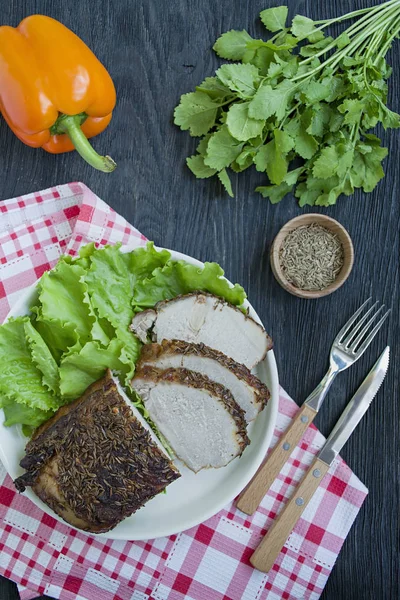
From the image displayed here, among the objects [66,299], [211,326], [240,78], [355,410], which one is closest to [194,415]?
[211,326]

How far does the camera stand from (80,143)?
2.66m

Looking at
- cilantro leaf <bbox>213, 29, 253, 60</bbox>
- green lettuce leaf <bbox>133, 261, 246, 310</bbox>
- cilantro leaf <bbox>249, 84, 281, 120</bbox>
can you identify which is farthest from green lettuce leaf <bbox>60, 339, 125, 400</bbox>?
cilantro leaf <bbox>213, 29, 253, 60</bbox>

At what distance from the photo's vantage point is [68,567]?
106 inches

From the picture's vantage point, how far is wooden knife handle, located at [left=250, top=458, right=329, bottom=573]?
2.73 meters

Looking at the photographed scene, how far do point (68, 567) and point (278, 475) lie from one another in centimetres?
103

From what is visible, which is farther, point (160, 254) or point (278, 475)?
point (278, 475)

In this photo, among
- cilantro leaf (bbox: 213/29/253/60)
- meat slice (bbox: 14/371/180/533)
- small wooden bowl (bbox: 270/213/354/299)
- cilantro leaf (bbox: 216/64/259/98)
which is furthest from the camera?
cilantro leaf (bbox: 213/29/253/60)

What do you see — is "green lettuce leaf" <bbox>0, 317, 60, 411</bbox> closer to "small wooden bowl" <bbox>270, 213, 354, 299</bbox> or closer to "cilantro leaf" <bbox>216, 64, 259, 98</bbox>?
"small wooden bowl" <bbox>270, 213, 354, 299</bbox>

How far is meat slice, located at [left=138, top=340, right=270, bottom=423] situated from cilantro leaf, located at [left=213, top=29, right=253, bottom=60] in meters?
1.49

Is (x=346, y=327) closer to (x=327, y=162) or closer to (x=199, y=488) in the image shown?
(x=327, y=162)

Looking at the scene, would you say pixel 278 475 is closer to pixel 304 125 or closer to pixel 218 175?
pixel 218 175

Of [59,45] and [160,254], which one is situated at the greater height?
[59,45]

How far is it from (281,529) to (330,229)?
1416mm

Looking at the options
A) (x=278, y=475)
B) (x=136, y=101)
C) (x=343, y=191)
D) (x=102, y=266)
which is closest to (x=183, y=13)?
(x=136, y=101)
